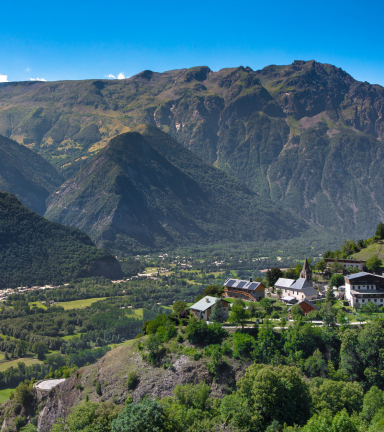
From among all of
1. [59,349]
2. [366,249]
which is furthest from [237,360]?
[59,349]

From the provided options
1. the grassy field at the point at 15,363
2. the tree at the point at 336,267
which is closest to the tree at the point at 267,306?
the tree at the point at 336,267

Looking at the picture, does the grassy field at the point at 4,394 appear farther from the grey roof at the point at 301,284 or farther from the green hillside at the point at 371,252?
the green hillside at the point at 371,252

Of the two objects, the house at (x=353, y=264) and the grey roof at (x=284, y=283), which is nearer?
the grey roof at (x=284, y=283)

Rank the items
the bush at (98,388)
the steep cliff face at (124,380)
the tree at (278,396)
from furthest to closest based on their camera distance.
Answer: the bush at (98,388), the steep cliff face at (124,380), the tree at (278,396)

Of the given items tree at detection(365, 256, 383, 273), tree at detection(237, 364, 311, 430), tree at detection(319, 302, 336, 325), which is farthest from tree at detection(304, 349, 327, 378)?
tree at detection(365, 256, 383, 273)

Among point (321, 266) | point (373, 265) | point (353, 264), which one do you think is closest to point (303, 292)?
point (321, 266)

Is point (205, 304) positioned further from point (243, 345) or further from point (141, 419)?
point (141, 419)
